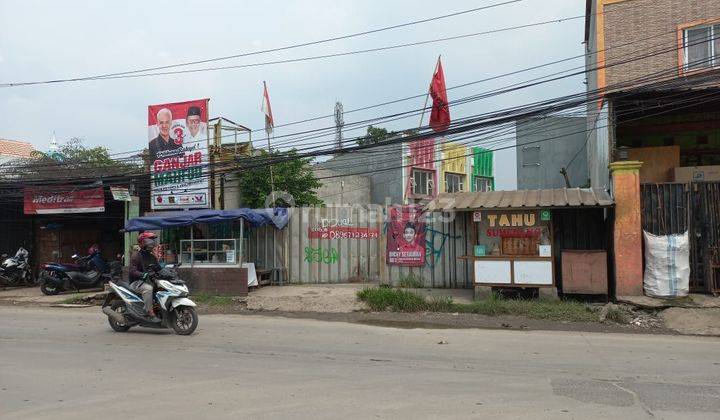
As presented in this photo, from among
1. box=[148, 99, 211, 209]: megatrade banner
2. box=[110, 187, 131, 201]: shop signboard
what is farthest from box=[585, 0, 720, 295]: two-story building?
box=[110, 187, 131, 201]: shop signboard

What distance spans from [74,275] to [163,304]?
9.07 m

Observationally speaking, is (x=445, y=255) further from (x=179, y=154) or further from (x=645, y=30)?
(x=179, y=154)

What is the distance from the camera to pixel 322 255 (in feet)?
51.7

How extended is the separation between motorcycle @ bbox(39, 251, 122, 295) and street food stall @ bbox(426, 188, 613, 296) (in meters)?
10.4

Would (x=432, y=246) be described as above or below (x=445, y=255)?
above

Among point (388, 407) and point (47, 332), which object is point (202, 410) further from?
point (47, 332)

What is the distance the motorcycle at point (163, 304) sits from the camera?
903 cm

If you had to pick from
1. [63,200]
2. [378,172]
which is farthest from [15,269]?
[378,172]

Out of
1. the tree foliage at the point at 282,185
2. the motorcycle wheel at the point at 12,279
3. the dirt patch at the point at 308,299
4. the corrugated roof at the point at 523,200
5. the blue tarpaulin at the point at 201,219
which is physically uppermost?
the tree foliage at the point at 282,185

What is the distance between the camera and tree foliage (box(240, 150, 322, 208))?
2267 centimetres

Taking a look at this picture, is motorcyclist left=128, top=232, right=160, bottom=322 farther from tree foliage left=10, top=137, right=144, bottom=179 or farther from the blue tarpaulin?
Answer: tree foliage left=10, top=137, right=144, bottom=179

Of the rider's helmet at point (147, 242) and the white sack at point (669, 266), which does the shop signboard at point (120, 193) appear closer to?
the rider's helmet at point (147, 242)

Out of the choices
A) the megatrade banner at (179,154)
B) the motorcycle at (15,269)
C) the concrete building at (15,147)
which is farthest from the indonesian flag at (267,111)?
the concrete building at (15,147)

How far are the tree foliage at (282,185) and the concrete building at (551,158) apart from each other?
36.5 feet
